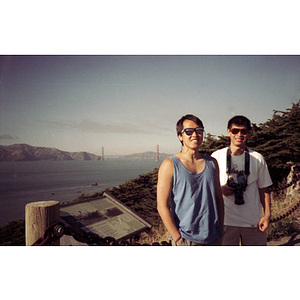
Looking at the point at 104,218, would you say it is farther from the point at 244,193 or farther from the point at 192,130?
the point at 244,193

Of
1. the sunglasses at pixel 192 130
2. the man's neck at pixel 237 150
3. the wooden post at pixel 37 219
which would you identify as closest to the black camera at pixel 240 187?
the man's neck at pixel 237 150

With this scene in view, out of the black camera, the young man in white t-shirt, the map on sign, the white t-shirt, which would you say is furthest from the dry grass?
the map on sign

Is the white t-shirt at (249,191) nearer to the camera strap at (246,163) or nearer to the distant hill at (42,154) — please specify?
the camera strap at (246,163)

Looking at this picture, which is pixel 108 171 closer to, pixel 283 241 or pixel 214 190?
pixel 214 190

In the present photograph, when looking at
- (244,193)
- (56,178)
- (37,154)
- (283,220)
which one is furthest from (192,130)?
(283,220)

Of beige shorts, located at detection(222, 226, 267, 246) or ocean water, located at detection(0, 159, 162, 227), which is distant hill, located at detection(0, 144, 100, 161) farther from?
beige shorts, located at detection(222, 226, 267, 246)
